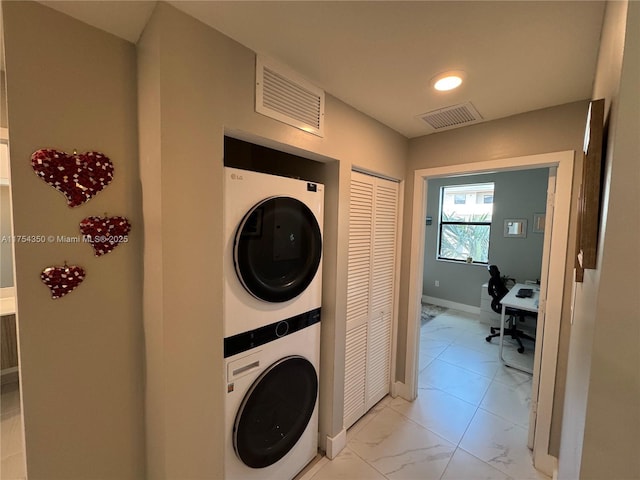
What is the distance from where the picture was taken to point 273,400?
1436 millimetres

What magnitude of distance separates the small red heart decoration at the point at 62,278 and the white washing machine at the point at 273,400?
2.13ft

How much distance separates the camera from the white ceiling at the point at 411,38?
945 millimetres

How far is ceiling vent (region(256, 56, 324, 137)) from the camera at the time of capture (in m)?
1.24

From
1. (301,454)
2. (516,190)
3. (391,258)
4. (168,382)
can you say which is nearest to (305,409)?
(301,454)

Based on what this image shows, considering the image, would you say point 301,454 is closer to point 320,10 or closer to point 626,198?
point 626,198

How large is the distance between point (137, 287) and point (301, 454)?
1402 millimetres

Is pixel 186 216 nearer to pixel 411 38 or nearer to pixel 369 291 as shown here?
pixel 411 38

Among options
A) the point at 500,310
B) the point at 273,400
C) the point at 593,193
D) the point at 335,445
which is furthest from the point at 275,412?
the point at 500,310

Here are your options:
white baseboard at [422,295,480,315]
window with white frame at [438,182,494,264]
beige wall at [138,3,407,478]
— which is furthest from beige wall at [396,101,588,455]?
white baseboard at [422,295,480,315]

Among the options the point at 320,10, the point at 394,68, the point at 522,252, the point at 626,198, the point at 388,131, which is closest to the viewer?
the point at 626,198

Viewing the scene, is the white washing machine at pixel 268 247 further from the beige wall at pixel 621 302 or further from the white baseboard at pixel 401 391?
the white baseboard at pixel 401 391

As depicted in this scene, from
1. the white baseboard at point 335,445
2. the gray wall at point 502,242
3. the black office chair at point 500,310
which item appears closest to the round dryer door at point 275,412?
the white baseboard at point 335,445

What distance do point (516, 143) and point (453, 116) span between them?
451mm

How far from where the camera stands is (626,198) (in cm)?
53
